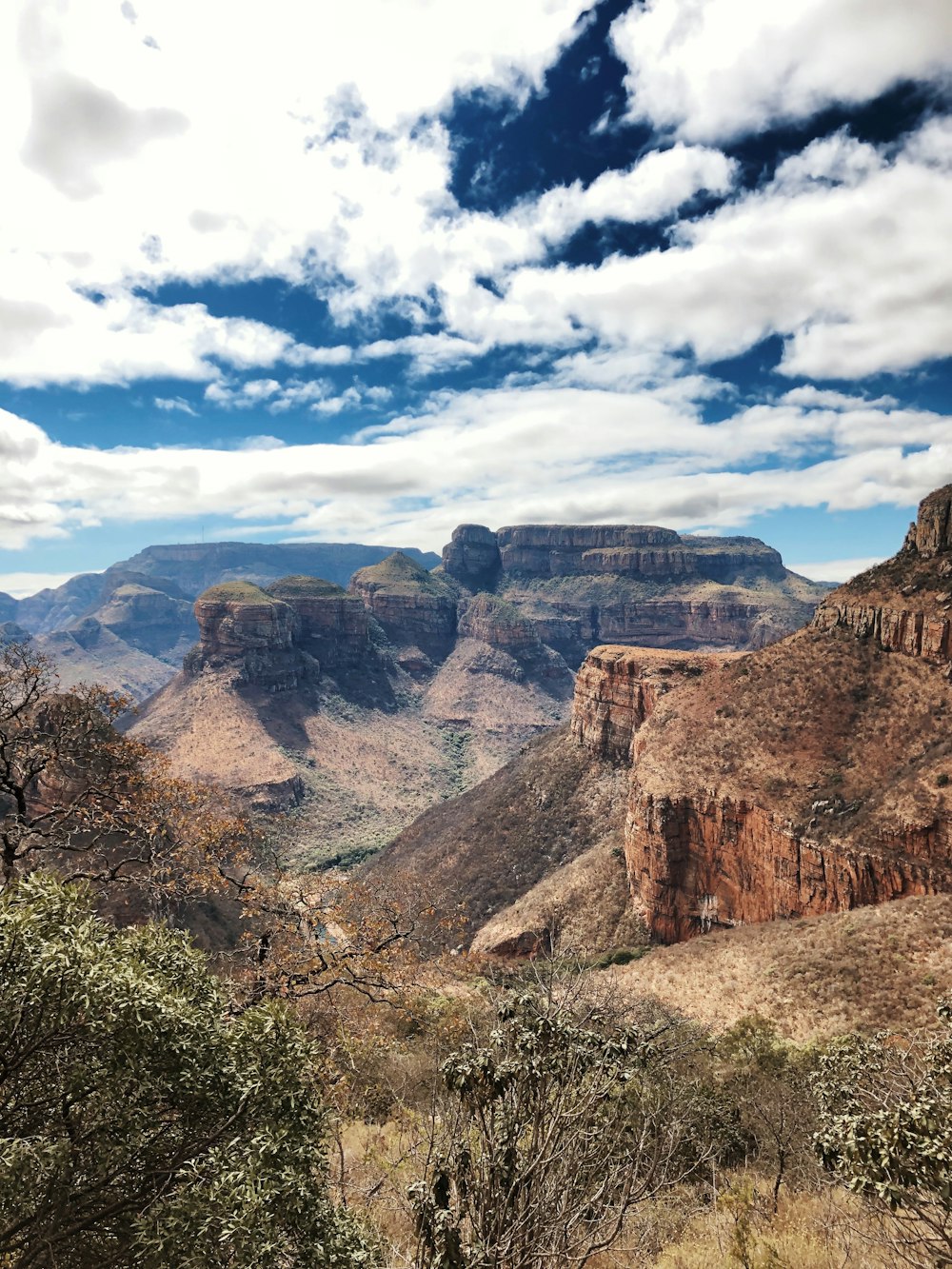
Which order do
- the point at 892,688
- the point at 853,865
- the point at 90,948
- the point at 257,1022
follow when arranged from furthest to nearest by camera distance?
1. the point at 892,688
2. the point at 853,865
3. the point at 257,1022
4. the point at 90,948

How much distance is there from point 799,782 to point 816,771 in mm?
1416

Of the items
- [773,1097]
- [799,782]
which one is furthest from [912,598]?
[773,1097]

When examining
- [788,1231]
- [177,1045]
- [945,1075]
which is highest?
[177,1045]

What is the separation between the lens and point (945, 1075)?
32.4 ft

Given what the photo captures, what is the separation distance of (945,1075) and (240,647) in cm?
14945

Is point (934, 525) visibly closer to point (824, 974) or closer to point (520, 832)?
point (824, 974)

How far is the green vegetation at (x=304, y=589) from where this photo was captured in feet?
588

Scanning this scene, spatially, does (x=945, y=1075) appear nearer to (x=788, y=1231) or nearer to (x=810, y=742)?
(x=788, y=1231)

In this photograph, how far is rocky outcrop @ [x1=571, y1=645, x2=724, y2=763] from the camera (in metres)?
71.7

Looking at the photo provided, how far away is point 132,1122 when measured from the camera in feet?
25.2

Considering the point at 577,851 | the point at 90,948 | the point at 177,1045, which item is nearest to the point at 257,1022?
the point at 177,1045

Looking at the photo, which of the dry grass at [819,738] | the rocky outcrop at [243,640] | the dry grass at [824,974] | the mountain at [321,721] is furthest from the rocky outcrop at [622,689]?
the rocky outcrop at [243,640]

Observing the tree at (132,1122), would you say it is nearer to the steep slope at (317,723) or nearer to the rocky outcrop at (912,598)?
the rocky outcrop at (912,598)

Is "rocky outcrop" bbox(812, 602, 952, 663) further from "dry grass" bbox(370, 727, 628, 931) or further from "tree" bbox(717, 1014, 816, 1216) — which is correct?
"tree" bbox(717, 1014, 816, 1216)
